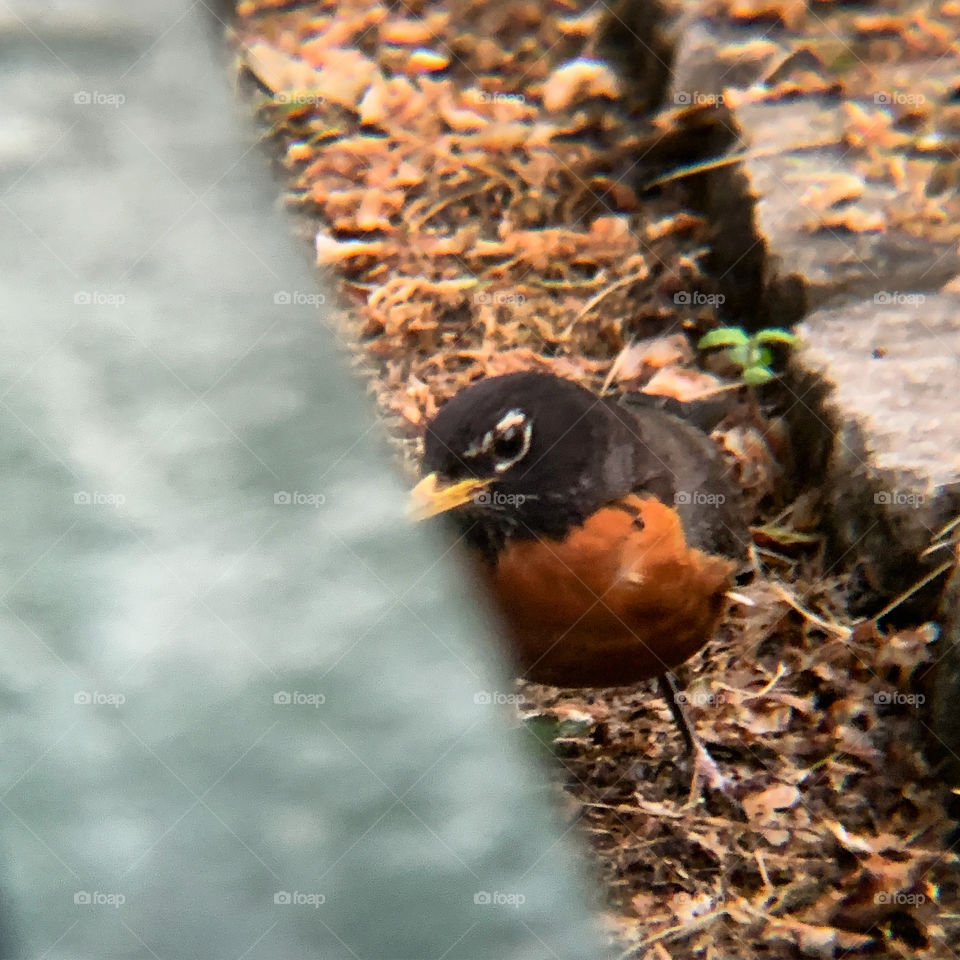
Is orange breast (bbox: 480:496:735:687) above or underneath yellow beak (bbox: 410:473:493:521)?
underneath

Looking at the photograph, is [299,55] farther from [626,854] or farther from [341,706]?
[341,706]

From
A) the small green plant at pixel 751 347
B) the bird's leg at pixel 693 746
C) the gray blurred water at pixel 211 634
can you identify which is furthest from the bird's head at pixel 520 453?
the gray blurred water at pixel 211 634

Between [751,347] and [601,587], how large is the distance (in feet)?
3.34

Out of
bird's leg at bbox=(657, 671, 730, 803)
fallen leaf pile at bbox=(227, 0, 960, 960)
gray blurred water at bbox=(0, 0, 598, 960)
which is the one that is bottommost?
bird's leg at bbox=(657, 671, 730, 803)

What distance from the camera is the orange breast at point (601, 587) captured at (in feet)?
5.18

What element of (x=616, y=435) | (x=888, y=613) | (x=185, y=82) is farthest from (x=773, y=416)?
(x=185, y=82)

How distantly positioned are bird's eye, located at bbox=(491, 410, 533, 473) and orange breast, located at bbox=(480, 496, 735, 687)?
0.14 meters

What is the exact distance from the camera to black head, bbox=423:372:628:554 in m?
1.54

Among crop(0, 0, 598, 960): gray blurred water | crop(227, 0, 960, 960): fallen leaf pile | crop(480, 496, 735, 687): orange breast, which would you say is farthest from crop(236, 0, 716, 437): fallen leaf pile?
crop(0, 0, 598, 960): gray blurred water

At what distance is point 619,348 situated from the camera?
2.50 meters

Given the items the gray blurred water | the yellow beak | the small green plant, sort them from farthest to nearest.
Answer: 1. the small green plant
2. the yellow beak
3. the gray blurred water

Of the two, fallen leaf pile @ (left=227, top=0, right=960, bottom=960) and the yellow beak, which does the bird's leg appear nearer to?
fallen leaf pile @ (left=227, top=0, right=960, bottom=960)

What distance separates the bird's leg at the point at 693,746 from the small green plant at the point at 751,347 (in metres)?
0.76

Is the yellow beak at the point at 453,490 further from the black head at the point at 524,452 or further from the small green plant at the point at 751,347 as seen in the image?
the small green plant at the point at 751,347
